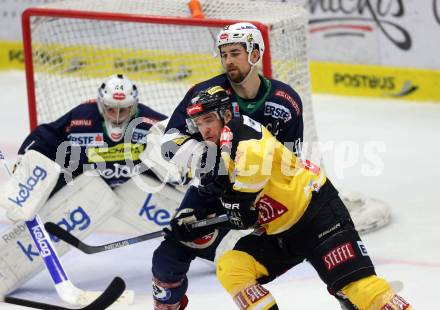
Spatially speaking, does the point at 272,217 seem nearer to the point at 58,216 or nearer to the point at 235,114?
the point at 235,114

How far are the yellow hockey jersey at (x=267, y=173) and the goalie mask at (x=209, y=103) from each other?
0.09 meters

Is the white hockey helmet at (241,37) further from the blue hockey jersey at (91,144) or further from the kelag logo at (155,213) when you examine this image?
the kelag logo at (155,213)

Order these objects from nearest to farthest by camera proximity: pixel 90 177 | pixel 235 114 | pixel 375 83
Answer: pixel 235 114, pixel 90 177, pixel 375 83

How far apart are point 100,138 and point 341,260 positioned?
6.37 feet

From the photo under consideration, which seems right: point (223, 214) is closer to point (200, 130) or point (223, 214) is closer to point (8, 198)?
point (200, 130)

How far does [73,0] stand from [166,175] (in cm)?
169

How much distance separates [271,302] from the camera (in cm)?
375

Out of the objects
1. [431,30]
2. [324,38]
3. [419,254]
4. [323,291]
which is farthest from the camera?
[324,38]

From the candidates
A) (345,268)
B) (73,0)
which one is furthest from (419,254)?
(73,0)

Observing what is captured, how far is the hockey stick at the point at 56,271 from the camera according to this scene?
4.79 m

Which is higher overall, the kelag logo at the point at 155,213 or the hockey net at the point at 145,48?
the hockey net at the point at 145,48

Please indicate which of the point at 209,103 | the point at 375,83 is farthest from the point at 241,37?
the point at 375,83

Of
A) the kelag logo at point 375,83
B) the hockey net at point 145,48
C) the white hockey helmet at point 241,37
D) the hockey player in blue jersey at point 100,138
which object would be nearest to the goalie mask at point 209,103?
the white hockey helmet at point 241,37

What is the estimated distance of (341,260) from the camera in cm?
371
